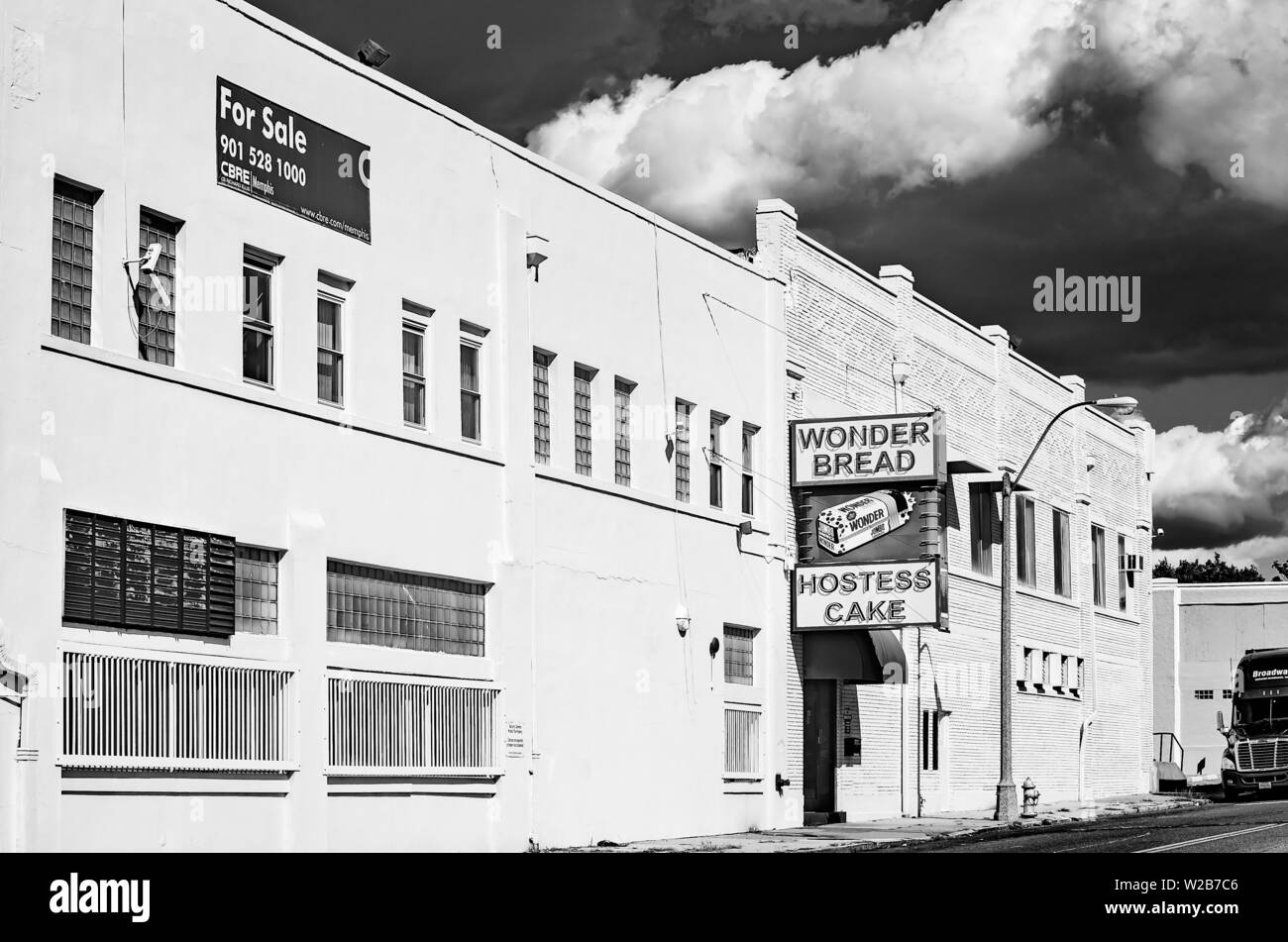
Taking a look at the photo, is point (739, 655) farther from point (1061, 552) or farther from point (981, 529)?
point (1061, 552)

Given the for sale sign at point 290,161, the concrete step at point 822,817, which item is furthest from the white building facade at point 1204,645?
the for sale sign at point 290,161

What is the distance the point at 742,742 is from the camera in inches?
1323

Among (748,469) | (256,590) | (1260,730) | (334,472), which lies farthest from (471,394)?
(1260,730)

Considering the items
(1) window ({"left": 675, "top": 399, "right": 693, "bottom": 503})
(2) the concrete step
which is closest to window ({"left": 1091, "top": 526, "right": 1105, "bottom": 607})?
(2) the concrete step

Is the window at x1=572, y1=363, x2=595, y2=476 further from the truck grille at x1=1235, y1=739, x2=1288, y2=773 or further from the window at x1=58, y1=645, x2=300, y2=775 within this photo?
the truck grille at x1=1235, y1=739, x2=1288, y2=773

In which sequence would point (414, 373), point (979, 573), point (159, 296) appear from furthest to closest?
1. point (979, 573)
2. point (414, 373)
3. point (159, 296)

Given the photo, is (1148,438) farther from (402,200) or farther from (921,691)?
(402,200)

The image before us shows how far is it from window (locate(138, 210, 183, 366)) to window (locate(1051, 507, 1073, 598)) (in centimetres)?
3573

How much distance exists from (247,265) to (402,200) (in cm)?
325

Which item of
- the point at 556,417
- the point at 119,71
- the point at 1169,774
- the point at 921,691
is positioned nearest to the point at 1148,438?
the point at 1169,774

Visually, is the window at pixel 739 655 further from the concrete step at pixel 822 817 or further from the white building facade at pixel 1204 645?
the white building facade at pixel 1204 645
